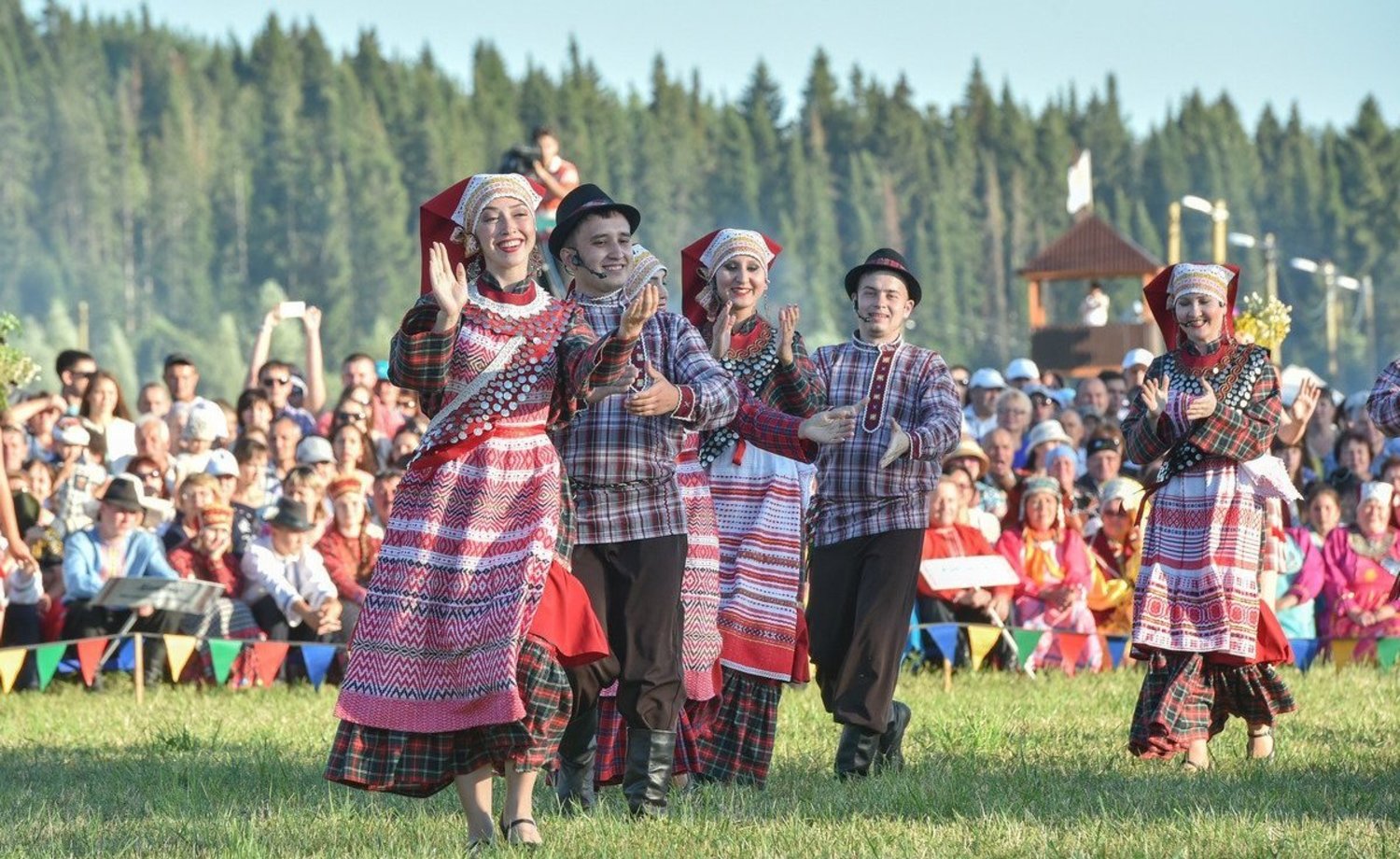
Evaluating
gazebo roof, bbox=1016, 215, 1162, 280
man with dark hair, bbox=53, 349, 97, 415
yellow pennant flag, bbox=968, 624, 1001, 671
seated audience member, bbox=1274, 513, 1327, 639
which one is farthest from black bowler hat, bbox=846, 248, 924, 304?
gazebo roof, bbox=1016, 215, 1162, 280

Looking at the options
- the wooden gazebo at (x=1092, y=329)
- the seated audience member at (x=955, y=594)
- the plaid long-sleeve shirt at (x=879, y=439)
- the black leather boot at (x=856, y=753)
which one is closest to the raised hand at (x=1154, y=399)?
the plaid long-sleeve shirt at (x=879, y=439)

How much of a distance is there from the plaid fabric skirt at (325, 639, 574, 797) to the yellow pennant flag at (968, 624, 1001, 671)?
627 centimetres

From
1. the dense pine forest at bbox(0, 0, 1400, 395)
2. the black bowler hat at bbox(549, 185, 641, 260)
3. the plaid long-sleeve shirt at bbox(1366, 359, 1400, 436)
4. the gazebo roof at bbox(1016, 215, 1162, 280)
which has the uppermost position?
the dense pine forest at bbox(0, 0, 1400, 395)

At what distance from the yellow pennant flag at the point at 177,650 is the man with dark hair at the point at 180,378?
9.43 ft

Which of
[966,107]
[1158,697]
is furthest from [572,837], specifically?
[966,107]

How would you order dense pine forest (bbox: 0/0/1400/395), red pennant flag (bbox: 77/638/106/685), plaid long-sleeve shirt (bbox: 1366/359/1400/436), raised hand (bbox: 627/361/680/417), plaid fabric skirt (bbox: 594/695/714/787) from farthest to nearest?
dense pine forest (bbox: 0/0/1400/395)
red pennant flag (bbox: 77/638/106/685)
plaid fabric skirt (bbox: 594/695/714/787)
plaid long-sleeve shirt (bbox: 1366/359/1400/436)
raised hand (bbox: 627/361/680/417)

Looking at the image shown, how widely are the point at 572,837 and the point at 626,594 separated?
843 millimetres

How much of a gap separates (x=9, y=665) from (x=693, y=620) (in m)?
4.87

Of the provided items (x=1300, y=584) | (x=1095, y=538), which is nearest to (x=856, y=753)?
(x=1095, y=538)

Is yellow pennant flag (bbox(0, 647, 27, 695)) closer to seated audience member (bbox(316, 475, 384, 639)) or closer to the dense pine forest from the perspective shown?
seated audience member (bbox(316, 475, 384, 639))

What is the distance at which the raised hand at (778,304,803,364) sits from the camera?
7.25m

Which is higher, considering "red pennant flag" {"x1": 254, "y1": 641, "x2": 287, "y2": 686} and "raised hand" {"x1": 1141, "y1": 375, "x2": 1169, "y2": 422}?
"raised hand" {"x1": 1141, "y1": 375, "x2": 1169, "y2": 422}

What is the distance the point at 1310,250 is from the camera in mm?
125812

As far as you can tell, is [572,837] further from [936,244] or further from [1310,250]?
[1310,250]
